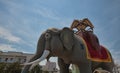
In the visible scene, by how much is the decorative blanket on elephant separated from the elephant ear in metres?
0.50

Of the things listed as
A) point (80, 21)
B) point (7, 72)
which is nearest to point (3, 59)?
point (7, 72)

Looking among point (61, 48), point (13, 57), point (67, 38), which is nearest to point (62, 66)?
point (61, 48)

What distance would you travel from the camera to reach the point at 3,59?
36.3 m

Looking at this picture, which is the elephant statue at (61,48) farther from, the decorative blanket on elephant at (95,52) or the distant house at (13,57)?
the distant house at (13,57)

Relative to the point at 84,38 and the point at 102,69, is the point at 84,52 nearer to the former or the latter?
the point at 84,38

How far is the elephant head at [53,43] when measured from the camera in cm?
322

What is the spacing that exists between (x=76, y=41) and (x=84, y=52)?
28 centimetres

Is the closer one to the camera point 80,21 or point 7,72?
point 80,21

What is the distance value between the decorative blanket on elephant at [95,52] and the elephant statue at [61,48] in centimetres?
19

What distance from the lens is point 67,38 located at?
130 inches

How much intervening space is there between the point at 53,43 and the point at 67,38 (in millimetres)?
290

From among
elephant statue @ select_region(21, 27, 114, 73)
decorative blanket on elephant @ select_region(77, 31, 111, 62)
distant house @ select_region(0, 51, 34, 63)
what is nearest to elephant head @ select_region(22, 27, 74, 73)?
elephant statue @ select_region(21, 27, 114, 73)

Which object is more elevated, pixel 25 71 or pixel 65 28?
pixel 65 28

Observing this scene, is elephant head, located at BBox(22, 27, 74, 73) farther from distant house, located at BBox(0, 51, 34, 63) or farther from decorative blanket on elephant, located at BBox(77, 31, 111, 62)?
distant house, located at BBox(0, 51, 34, 63)
